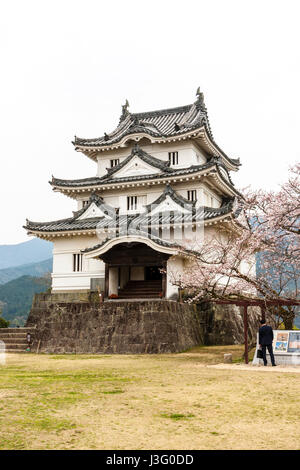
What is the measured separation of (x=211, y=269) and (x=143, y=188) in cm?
1156

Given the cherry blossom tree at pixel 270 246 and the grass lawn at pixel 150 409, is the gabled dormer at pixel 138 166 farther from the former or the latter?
the grass lawn at pixel 150 409

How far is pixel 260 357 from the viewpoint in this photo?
14.5m

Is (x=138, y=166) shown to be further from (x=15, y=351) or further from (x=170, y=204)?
(x=15, y=351)

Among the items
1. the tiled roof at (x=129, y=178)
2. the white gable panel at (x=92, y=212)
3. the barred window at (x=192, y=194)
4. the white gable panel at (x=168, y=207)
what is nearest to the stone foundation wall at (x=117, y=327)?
the white gable panel at (x=168, y=207)

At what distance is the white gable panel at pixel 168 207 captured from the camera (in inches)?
1019

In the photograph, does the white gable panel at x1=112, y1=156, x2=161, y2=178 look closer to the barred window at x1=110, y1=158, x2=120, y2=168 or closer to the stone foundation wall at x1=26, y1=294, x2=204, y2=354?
the barred window at x1=110, y1=158, x2=120, y2=168

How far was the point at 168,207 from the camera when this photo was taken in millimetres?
26391

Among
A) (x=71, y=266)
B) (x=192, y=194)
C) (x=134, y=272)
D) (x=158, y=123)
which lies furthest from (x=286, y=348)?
(x=158, y=123)

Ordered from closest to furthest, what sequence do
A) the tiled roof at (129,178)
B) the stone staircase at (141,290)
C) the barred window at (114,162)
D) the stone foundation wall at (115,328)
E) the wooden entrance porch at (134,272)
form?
1. the stone foundation wall at (115,328)
2. the wooden entrance porch at (134,272)
3. the stone staircase at (141,290)
4. the tiled roof at (129,178)
5. the barred window at (114,162)

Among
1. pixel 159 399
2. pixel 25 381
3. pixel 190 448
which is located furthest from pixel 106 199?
pixel 190 448

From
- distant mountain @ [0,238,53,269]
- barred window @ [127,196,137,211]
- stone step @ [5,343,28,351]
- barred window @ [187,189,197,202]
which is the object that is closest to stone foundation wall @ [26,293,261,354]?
stone step @ [5,343,28,351]

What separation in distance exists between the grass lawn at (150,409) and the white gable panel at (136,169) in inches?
662
